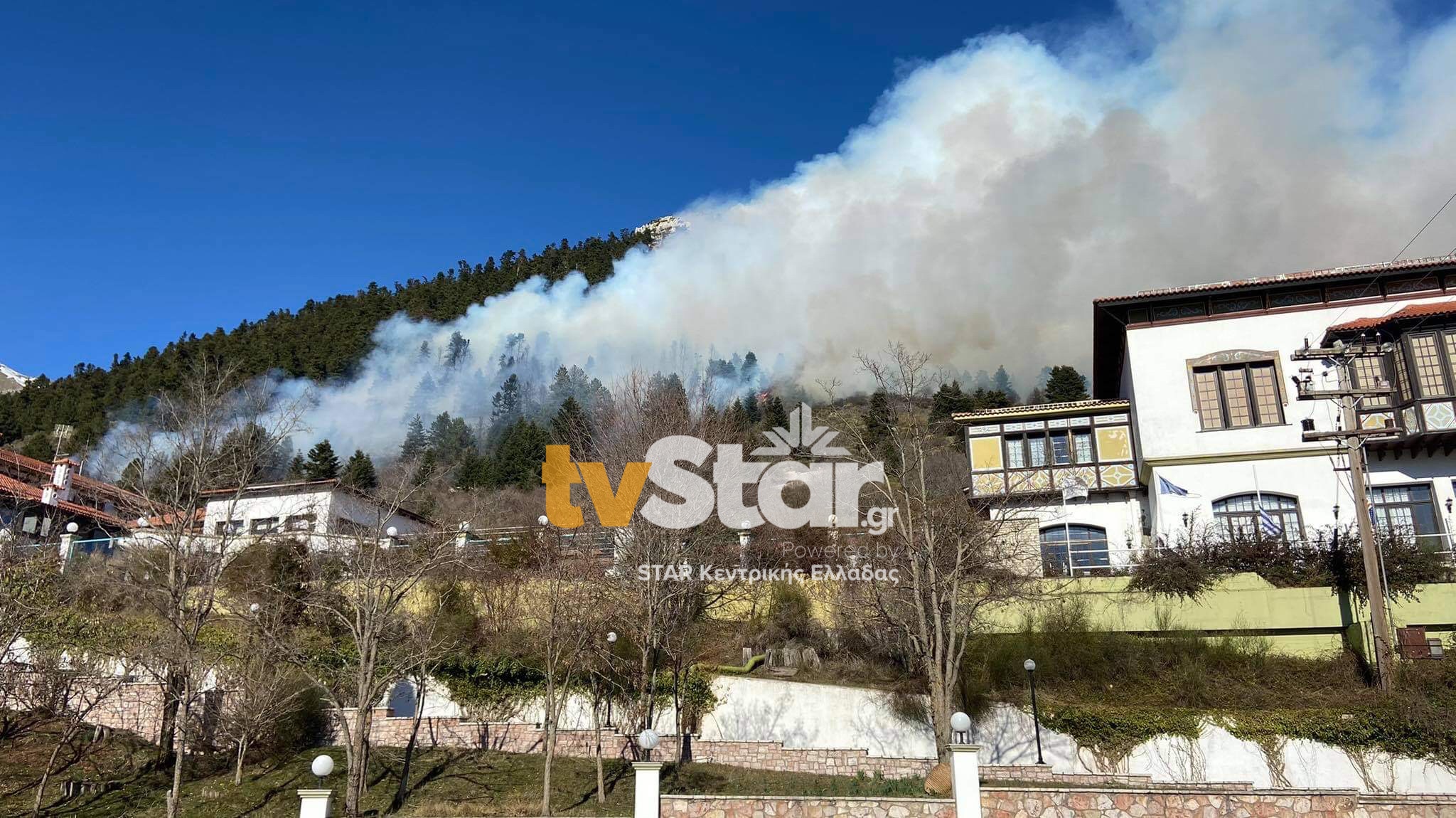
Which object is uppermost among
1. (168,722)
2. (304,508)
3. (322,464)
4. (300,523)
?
(322,464)

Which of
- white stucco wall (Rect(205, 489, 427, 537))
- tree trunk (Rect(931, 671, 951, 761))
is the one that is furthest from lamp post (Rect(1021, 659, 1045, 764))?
white stucco wall (Rect(205, 489, 427, 537))

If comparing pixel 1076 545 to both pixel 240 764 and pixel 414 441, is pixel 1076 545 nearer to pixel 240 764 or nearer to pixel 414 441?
pixel 240 764

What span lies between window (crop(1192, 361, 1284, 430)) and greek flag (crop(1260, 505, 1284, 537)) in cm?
231

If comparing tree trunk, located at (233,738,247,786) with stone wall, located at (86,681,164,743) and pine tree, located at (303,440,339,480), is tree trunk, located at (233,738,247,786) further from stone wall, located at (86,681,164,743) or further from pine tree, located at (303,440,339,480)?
pine tree, located at (303,440,339,480)

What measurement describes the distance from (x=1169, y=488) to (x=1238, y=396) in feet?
10.2

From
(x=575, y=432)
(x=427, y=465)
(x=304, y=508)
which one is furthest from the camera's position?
(x=427, y=465)

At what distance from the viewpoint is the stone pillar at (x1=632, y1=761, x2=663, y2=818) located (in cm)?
1200

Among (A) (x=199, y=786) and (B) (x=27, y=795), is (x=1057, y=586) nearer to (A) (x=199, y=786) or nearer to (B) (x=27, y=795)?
(A) (x=199, y=786)

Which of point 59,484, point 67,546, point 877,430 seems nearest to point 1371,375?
point 877,430

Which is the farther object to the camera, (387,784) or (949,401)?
(949,401)

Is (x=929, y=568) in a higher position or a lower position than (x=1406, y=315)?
lower

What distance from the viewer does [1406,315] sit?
70.1 feet

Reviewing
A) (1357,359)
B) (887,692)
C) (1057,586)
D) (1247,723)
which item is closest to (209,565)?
(887,692)

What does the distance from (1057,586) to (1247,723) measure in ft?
16.5
